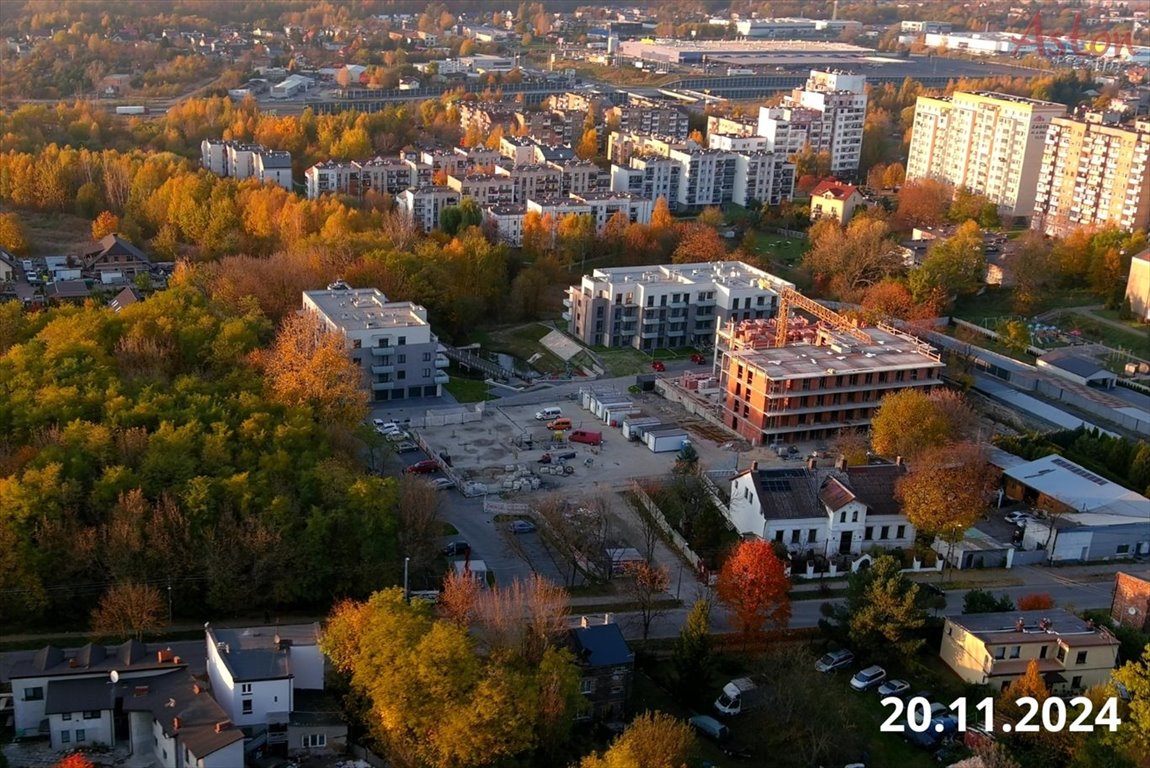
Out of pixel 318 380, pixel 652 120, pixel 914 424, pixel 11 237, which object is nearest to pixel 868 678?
pixel 914 424

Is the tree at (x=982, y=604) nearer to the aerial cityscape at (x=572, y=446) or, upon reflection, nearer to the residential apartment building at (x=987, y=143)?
the aerial cityscape at (x=572, y=446)

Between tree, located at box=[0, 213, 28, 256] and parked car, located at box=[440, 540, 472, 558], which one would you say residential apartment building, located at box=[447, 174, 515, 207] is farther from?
parked car, located at box=[440, 540, 472, 558]

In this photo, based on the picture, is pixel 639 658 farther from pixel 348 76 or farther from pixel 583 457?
pixel 348 76

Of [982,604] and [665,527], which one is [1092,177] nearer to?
[665,527]

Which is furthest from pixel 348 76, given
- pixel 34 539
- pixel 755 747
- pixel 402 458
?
pixel 755 747

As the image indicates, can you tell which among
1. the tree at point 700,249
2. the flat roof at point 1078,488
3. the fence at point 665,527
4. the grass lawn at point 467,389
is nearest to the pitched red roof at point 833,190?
the tree at point 700,249
